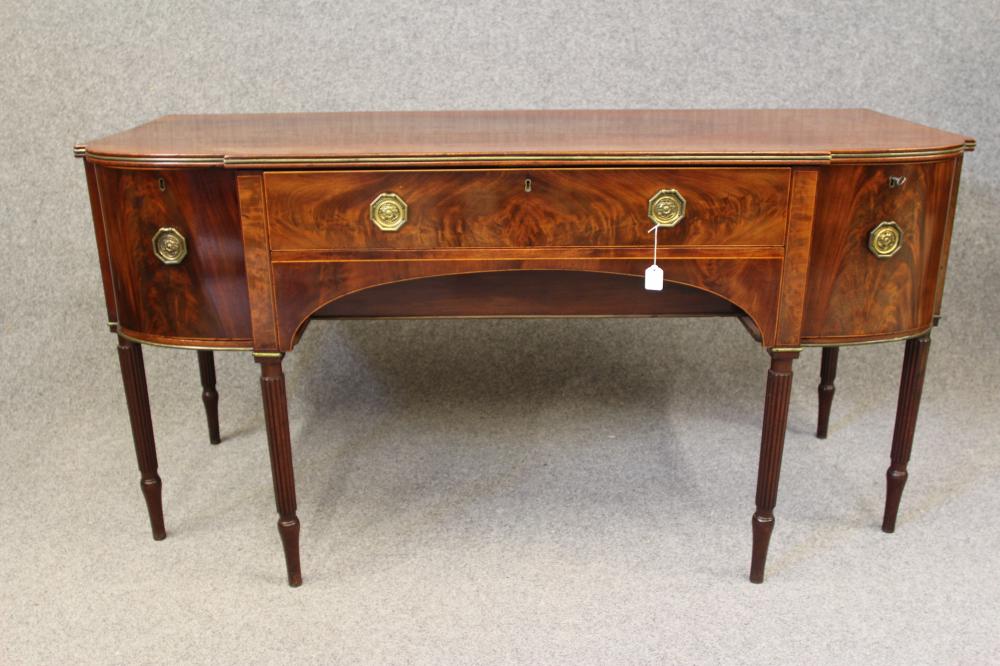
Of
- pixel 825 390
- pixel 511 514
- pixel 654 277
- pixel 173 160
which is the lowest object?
pixel 511 514

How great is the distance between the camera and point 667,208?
1.46 metres

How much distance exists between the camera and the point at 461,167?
1.43 m

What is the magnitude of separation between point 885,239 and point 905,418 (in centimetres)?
40

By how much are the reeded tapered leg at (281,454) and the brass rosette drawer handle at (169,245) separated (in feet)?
0.62

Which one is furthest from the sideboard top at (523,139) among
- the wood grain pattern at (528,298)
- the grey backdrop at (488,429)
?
the grey backdrop at (488,429)

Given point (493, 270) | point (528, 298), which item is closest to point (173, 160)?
point (493, 270)

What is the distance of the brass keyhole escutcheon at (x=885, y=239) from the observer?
58.5 inches

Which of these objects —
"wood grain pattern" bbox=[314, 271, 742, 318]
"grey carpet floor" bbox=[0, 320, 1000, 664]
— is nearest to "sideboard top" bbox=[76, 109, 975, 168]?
"wood grain pattern" bbox=[314, 271, 742, 318]

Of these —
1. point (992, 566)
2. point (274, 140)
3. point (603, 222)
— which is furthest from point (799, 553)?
point (274, 140)

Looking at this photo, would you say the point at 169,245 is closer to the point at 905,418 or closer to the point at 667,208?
the point at 667,208

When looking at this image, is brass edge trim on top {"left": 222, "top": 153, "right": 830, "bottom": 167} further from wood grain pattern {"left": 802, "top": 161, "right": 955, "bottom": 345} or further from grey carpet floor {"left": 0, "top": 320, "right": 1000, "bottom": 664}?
grey carpet floor {"left": 0, "top": 320, "right": 1000, "bottom": 664}

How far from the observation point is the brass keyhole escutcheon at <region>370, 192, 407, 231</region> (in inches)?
57.1

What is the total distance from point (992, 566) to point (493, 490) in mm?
891

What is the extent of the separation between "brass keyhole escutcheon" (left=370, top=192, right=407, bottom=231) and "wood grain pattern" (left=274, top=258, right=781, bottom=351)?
2.3 inches
